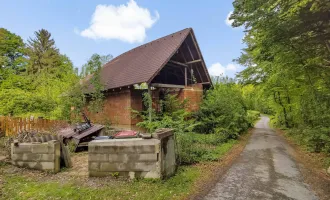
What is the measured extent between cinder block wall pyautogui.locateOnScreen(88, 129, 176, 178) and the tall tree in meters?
24.3

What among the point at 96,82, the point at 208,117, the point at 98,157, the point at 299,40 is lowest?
the point at 98,157

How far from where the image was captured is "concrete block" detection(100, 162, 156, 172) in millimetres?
4836

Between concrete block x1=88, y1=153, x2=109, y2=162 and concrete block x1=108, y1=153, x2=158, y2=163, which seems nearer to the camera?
concrete block x1=108, y1=153, x2=158, y2=163

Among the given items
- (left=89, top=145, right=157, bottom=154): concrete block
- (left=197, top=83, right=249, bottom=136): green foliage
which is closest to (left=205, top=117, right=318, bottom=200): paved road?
(left=89, top=145, right=157, bottom=154): concrete block

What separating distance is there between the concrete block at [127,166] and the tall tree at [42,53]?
24.5 meters

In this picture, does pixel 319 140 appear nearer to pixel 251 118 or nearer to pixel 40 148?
pixel 40 148

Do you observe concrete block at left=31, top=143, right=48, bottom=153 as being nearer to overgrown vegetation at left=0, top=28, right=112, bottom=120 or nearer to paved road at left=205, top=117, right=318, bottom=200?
paved road at left=205, top=117, right=318, bottom=200

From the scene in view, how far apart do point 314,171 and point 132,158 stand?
569 cm

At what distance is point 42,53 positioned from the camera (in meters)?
27.1

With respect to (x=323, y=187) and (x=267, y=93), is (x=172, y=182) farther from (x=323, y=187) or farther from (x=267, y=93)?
(x=267, y=93)

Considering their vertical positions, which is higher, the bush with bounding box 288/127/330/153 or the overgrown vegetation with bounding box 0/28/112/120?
the overgrown vegetation with bounding box 0/28/112/120

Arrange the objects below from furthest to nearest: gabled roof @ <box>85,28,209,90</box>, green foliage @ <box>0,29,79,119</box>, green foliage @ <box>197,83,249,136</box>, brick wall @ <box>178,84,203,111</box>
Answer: green foliage @ <box>0,29,79,119</box> < brick wall @ <box>178,84,203,111</box> < green foliage @ <box>197,83,249,136</box> < gabled roof @ <box>85,28,209,90</box>

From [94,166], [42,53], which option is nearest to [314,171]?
[94,166]

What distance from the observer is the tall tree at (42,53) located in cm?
2536
